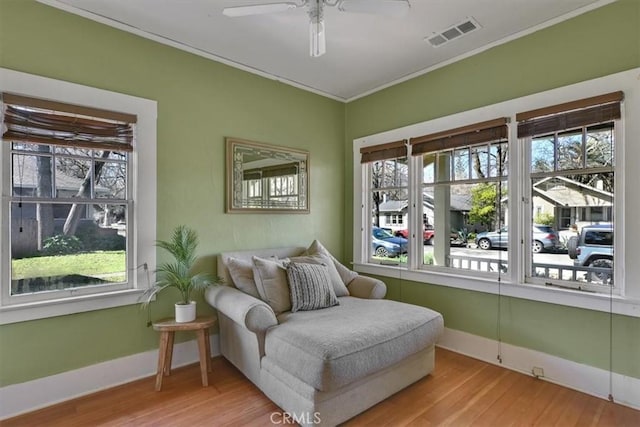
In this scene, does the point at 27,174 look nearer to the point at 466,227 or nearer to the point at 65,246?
the point at 65,246

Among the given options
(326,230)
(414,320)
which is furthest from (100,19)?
(414,320)

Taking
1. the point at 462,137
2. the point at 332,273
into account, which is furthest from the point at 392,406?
the point at 462,137

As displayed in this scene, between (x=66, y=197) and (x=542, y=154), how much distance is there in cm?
360

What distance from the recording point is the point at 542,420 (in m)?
2.01

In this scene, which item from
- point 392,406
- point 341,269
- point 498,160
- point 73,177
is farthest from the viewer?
point 341,269

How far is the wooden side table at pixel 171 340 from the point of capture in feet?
7.73

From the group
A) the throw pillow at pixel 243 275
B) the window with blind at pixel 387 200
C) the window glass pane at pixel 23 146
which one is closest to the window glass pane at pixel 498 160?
the window with blind at pixel 387 200

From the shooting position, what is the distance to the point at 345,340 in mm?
1960

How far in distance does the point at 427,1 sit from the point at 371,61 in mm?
913

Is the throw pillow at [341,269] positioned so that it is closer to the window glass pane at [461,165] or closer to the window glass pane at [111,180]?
the window glass pane at [461,165]

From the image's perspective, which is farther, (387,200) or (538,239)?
(387,200)

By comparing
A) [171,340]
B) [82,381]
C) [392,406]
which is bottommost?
[392,406]

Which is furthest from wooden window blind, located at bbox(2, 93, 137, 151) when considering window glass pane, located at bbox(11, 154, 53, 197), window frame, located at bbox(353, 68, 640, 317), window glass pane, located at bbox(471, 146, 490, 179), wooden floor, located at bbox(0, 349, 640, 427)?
window glass pane, located at bbox(471, 146, 490, 179)

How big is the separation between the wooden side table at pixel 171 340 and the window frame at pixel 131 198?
15.7 inches
